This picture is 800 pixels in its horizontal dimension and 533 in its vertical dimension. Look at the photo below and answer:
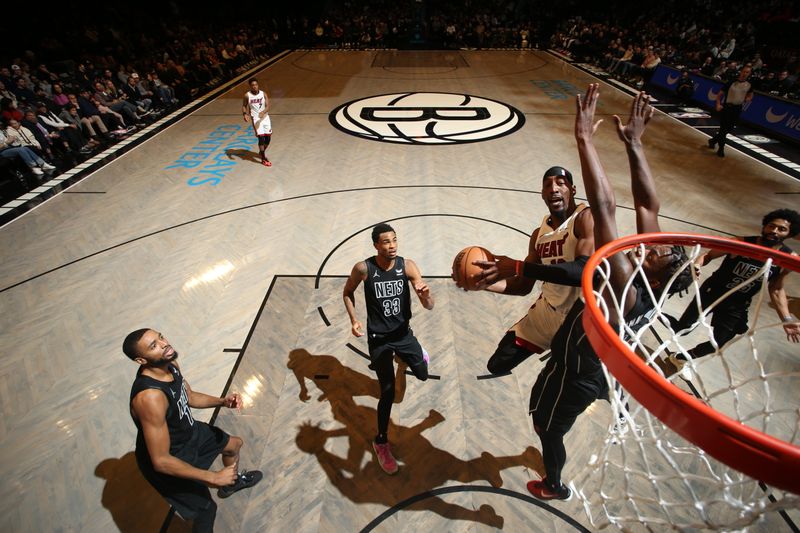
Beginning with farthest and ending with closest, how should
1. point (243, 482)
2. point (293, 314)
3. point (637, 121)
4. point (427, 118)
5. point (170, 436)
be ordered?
point (427, 118)
point (293, 314)
point (243, 482)
point (170, 436)
point (637, 121)

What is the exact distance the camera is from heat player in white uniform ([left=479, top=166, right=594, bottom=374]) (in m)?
2.46

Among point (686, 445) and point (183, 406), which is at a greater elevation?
point (183, 406)

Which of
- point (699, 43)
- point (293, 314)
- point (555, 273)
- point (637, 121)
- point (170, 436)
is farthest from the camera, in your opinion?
point (699, 43)

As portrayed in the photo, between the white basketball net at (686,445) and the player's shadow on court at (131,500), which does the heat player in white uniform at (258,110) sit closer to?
the player's shadow on court at (131,500)

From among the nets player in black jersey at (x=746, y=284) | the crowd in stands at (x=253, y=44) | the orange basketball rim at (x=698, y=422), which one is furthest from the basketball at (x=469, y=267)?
the crowd in stands at (x=253, y=44)

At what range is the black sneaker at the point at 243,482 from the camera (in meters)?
2.88

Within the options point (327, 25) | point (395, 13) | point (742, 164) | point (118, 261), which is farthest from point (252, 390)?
point (395, 13)

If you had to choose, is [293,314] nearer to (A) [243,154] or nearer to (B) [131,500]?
(B) [131,500]

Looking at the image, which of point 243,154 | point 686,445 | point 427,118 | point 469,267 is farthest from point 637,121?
point 427,118

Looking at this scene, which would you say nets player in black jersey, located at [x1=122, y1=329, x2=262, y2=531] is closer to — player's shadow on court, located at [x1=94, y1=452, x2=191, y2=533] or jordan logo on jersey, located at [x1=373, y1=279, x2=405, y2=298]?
player's shadow on court, located at [x1=94, y1=452, x2=191, y2=533]

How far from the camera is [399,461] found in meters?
3.10

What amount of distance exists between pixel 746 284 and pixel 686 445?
128 cm

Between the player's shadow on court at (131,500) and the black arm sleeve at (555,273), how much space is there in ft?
9.28

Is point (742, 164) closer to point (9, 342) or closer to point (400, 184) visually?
point (400, 184)
